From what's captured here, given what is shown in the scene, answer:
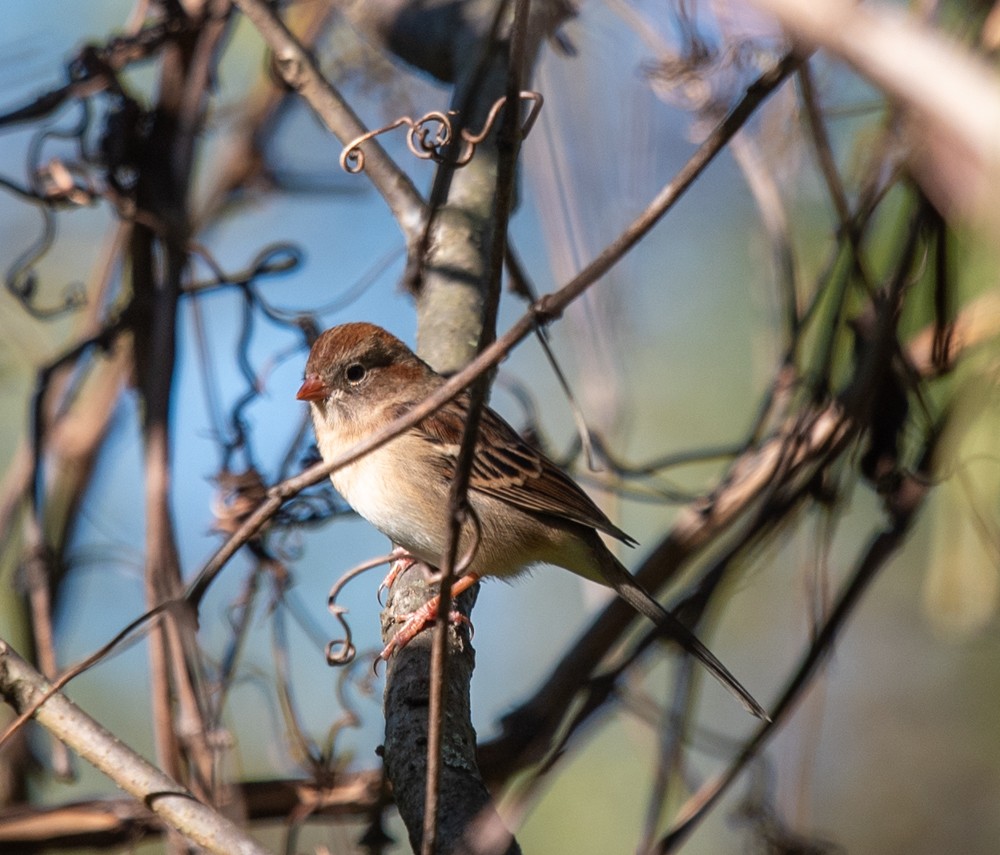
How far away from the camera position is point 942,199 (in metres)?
1.94

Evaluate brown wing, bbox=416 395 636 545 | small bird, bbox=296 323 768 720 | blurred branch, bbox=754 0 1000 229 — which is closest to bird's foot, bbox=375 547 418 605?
small bird, bbox=296 323 768 720

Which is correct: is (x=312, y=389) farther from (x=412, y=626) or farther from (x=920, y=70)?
(x=920, y=70)

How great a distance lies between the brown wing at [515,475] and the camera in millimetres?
3002

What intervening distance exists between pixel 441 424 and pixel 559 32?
1155 millimetres

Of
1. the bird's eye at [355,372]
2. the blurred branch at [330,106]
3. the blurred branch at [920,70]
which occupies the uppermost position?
the blurred branch at [330,106]

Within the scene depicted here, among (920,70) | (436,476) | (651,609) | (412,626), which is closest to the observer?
(920,70)

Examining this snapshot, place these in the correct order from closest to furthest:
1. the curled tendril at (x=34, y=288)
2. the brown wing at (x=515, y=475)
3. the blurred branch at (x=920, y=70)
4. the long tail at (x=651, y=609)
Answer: the blurred branch at (x=920, y=70), the long tail at (x=651, y=609), the brown wing at (x=515, y=475), the curled tendril at (x=34, y=288)

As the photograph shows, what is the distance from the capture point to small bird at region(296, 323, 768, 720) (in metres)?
2.74

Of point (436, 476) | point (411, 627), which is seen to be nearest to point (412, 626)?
point (411, 627)

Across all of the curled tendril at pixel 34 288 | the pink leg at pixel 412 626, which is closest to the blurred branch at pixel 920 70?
the pink leg at pixel 412 626

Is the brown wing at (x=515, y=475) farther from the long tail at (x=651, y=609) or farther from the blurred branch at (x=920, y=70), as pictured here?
the blurred branch at (x=920, y=70)

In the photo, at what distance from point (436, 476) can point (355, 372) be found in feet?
1.46

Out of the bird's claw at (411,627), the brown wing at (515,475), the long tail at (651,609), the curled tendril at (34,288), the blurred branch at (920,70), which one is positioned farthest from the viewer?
the curled tendril at (34,288)

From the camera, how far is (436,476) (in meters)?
2.93
